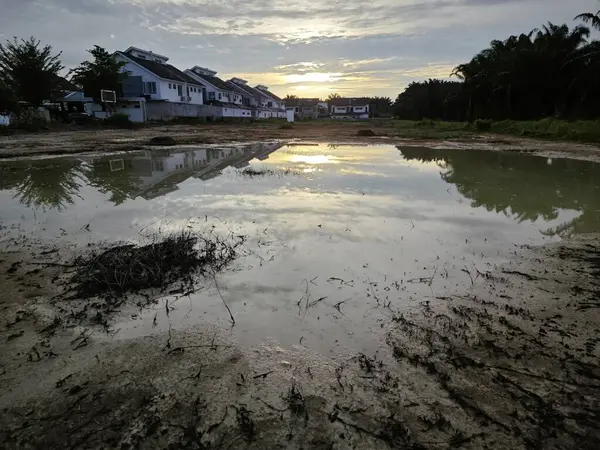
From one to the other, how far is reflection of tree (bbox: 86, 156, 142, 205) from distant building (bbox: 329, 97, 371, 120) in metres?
97.2

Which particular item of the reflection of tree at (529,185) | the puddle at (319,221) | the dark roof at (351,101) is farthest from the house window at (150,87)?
the dark roof at (351,101)

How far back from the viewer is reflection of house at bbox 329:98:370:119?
10856cm

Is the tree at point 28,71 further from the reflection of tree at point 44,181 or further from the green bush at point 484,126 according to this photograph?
the green bush at point 484,126

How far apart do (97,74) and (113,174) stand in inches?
1333

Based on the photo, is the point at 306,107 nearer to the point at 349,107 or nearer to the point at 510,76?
the point at 349,107

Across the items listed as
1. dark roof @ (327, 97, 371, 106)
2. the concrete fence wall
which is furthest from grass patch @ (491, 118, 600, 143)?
dark roof @ (327, 97, 371, 106)

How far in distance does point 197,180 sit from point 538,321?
9.99 meters

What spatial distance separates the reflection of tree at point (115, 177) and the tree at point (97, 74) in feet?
94.5

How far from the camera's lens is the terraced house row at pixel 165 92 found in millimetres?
44562

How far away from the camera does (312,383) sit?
2.96 metres

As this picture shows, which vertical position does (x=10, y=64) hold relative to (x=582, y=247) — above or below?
above

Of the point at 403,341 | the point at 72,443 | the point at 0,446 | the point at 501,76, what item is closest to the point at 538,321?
the point at 403,341

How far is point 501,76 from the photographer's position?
39594 mm

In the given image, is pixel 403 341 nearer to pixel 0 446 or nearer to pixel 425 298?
pixel 425 298
